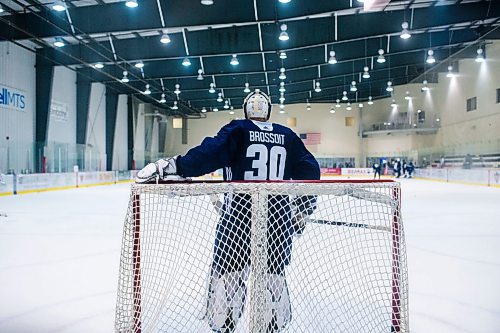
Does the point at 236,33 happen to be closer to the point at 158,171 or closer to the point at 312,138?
the point at 158,171

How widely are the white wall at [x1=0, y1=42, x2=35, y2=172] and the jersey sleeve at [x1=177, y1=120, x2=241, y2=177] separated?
15952 millimetres

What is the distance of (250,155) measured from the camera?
240cm

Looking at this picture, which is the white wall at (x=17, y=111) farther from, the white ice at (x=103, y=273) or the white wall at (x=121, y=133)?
the white wall at (x=121, y=133)

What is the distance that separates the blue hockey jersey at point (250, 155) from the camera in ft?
7.36

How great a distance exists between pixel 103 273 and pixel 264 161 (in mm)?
2725

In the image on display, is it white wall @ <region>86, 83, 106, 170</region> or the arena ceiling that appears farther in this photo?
white wall @ <region>86, 83, 106, 170</region>

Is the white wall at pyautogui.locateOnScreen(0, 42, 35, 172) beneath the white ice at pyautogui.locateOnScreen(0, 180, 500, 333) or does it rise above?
above

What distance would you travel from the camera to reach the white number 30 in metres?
2.41

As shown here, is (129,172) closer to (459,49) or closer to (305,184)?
(459,49)

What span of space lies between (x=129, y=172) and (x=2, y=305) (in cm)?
2481

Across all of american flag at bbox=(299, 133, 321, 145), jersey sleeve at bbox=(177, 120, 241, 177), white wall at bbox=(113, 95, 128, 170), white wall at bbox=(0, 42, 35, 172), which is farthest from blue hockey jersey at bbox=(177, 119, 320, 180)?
american flag at bbox=(299, 133, 321, 145)

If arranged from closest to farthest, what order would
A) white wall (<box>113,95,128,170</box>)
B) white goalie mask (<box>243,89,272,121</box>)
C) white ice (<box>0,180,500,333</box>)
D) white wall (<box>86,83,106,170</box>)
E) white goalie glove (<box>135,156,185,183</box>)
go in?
white goalie glove (<box>135,156,185,183</box>) → white goalie mask (<box>243,89,272,121</box>) → white ice (<box>0,180,500,333</box>) → white wall (<box>86,83,106,170</box>) → white wall (<box>113,95,128,170</box>)

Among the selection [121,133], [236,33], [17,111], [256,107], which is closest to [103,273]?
[256,107]

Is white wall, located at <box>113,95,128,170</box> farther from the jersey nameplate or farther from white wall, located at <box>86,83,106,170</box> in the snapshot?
the jersey nameplate
